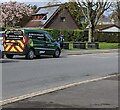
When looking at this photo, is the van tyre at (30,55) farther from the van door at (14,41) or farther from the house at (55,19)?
the house at (55,19)

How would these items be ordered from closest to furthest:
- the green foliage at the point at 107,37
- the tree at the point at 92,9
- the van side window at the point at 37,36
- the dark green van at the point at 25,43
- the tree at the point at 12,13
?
1. the dark green van at the point at 25,43
2. the van side window at the point at 37,36
3. the tree at the point at 92,9
4. the green foliage at the point at 107,37
5. the tree at the point at 12,13

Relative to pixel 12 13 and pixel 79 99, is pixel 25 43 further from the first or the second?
pixel 12 13

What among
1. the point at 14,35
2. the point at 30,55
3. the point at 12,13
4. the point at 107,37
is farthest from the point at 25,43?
the point at 12,13

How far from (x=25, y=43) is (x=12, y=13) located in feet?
215

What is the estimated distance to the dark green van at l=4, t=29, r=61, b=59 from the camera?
80.1ft

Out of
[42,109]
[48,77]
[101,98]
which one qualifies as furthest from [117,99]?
[48,77]

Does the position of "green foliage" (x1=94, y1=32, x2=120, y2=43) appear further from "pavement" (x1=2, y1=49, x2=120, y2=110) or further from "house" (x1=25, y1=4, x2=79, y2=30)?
"pavement" (x1=2, y1=49, x2=120, y2=110)

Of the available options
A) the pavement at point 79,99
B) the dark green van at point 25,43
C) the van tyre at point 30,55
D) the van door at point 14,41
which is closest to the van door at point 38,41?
the dark green van at point 25,43

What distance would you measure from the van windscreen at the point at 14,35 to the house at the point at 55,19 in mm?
50482

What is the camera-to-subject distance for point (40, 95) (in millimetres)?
9609

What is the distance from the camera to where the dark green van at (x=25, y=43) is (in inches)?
961

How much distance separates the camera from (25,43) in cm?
2439

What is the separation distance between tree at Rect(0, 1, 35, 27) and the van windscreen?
193ft

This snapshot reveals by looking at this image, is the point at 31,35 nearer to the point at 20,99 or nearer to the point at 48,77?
the point at 48,77
